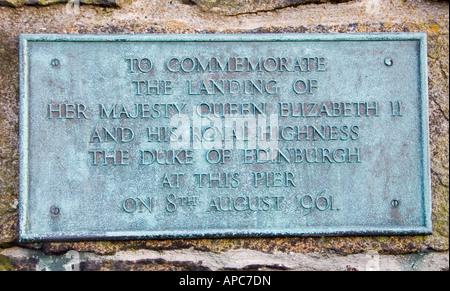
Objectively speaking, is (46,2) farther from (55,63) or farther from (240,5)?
(240,5)

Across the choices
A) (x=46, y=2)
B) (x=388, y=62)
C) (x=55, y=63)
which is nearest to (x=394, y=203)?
(x=388, y=62)

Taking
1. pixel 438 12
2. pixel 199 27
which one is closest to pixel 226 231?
pixel 199 27

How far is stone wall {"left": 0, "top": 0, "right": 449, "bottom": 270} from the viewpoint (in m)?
1.87

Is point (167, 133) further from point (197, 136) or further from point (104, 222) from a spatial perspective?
point (104, 222)

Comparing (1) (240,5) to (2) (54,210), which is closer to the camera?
(2) (54,210)

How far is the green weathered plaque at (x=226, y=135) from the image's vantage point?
1.84 m

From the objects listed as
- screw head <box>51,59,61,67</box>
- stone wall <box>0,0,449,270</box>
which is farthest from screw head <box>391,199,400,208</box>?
screw head <box>51,59,61,67</box>

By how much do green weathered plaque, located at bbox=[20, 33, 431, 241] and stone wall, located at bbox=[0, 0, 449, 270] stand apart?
7 centimetres

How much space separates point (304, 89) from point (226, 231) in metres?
0.61

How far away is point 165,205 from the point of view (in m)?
1.86

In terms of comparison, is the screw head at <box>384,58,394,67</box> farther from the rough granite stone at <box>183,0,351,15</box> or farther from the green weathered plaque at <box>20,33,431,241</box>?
the rough granite stone at <box>183,0,351,15</box>

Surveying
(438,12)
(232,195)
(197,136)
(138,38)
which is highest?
(438,12)

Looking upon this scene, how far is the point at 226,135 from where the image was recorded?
6.15 ft

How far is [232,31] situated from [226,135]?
1.35 ft
